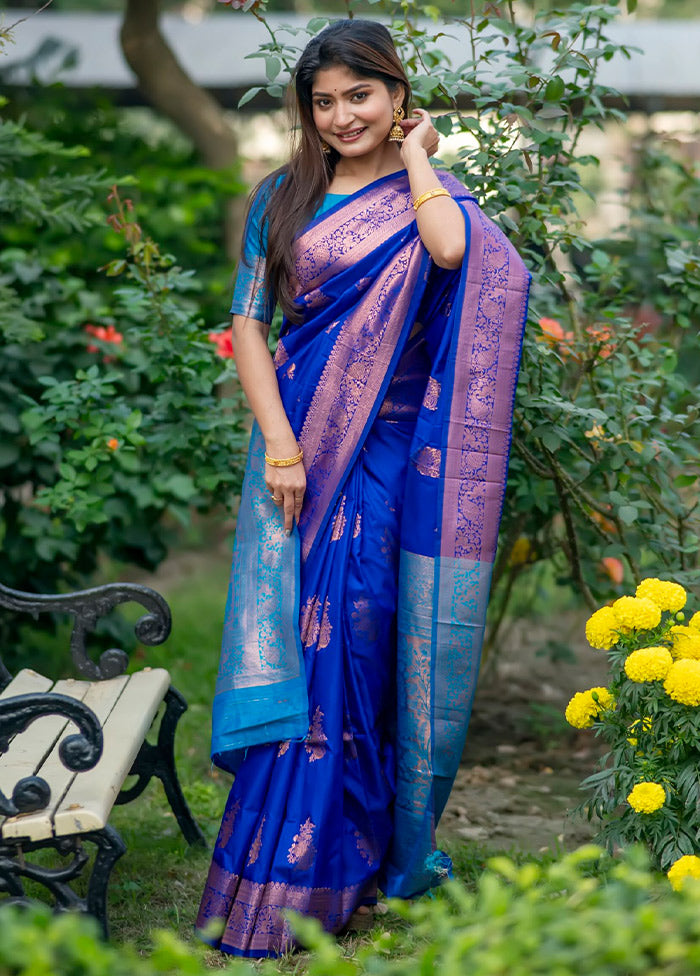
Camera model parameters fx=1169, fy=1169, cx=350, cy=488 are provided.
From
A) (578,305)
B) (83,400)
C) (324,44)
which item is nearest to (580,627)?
(578,305)

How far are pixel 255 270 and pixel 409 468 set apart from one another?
57 centimetres

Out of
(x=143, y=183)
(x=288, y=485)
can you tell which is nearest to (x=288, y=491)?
(x=288, y=485)

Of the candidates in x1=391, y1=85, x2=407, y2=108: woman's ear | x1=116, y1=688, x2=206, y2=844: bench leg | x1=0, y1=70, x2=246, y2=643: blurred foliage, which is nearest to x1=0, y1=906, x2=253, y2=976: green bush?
x1=116, y1=688, x2=206, y2=844: bench leg

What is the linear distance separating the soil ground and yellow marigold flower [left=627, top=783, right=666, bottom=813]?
2.75 ft

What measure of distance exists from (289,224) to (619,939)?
1705mm

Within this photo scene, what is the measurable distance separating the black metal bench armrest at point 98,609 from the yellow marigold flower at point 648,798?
1.24 meters

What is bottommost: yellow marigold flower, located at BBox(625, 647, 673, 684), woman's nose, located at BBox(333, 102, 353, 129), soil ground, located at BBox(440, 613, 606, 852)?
soil ground, located at BBox(440, 613, 606, 852)

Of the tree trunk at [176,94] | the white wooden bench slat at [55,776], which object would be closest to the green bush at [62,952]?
the white wooden bench slat at [55,776]

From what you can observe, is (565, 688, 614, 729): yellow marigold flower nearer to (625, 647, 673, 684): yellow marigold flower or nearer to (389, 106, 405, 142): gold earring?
(625, 647, 673, 684): yellow marigold flower

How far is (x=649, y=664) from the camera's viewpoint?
2307 millimetres

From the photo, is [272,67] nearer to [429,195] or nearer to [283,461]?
[429,195]

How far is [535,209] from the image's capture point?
3.02 meters

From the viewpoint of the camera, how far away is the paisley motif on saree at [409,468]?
253 centimetres

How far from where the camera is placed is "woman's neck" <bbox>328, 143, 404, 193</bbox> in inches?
104
